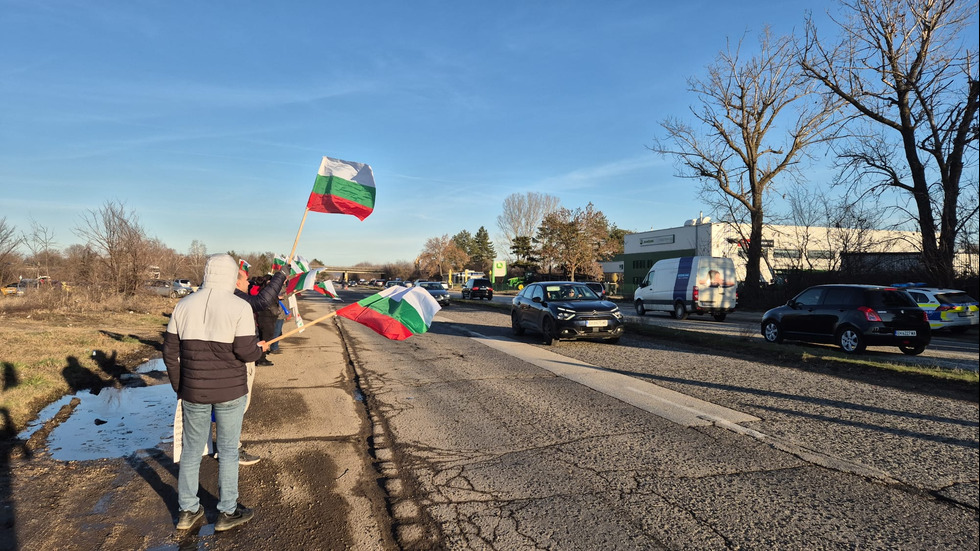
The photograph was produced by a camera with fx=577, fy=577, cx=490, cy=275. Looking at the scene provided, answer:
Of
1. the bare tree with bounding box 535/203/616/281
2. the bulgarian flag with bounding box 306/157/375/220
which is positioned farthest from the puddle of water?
the bare tree with bounding box 535/203/616/281

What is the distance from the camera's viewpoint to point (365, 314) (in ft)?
18.7

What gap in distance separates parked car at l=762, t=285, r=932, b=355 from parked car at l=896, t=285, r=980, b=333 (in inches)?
6.2

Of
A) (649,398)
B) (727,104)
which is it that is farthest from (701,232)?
(649,398)

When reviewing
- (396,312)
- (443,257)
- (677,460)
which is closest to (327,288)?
(396,312)

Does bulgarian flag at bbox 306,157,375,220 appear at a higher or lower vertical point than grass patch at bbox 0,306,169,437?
higher

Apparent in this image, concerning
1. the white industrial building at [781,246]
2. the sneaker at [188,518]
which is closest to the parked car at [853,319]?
the white industrial building at [781,246]

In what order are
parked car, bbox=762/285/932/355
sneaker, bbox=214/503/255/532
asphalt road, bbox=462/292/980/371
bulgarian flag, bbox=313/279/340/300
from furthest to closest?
bulgarian flag, bbox=313/279/340/300, sneaker, bbox=214/503/255/532, parked car, bbox=762/285/932/355, asphalt road, bbox=462/292/980/371

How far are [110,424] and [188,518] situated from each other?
12.8 ft

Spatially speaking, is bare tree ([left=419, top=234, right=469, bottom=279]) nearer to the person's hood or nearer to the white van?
the white van

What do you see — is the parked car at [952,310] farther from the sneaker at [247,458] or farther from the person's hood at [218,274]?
the sneaker at [247,458]

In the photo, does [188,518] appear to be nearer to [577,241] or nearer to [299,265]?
[299,265]

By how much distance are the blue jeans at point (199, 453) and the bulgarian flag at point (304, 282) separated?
4.37 metres

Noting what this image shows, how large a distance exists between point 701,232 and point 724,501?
55.4 metres

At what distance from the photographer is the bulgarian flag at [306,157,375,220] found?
256 inches
